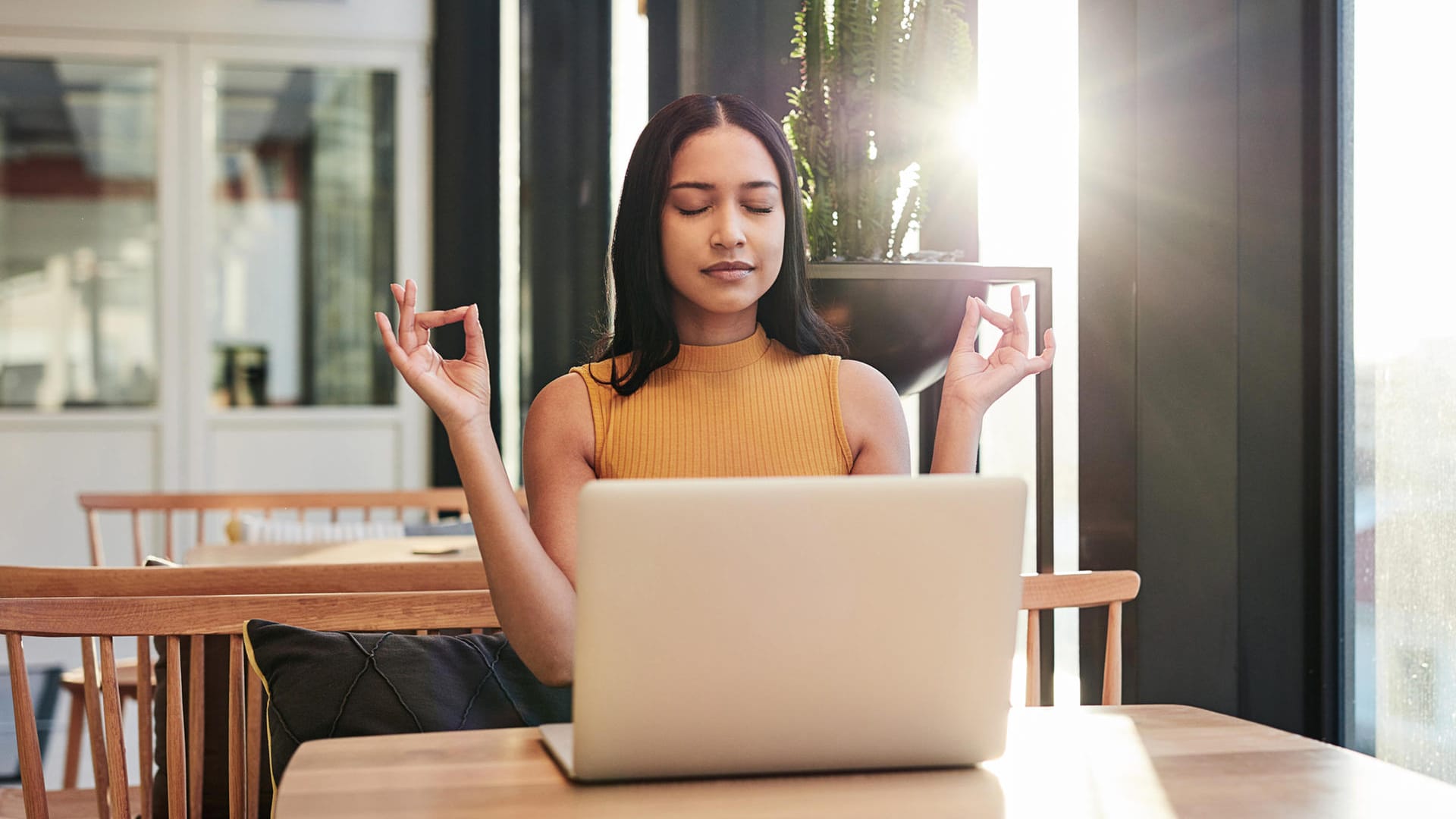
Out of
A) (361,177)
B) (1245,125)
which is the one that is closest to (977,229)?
(1245,125)

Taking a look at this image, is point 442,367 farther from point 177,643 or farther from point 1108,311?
point 1108,311

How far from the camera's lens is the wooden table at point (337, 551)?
2.43m

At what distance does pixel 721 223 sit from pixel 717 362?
0.49ft

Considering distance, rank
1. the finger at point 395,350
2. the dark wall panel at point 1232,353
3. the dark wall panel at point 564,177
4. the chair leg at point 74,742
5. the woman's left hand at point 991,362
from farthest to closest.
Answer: the dark wall panel at point 564,177, the chair leg at point 74,742, the dark wall panel at point 1232,353, the woman's left hand at point 991,362, the finger at point 395,350

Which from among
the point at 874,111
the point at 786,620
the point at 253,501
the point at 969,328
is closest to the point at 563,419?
the point at 969,328

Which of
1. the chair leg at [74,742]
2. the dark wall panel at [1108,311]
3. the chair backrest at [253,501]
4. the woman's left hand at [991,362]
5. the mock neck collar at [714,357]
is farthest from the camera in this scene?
the chair backrest at [253,501]

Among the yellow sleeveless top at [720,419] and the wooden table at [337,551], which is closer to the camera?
the yellow sleeveless top at [720,419]

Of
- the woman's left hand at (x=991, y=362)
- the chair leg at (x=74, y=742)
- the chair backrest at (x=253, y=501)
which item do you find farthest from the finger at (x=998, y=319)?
the chair leg at (x=74, y=742)

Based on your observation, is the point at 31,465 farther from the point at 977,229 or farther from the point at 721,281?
the point at 721,281

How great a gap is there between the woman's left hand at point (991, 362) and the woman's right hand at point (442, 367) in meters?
0.42

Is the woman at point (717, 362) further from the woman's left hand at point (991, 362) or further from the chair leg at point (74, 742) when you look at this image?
the chair leg at point (74, 742)

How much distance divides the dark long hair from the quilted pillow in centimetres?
31

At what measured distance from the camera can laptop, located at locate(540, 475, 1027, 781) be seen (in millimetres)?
713

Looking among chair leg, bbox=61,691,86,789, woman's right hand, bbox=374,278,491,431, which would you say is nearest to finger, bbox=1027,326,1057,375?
woman's right hand, bbox=374,278,491,431
